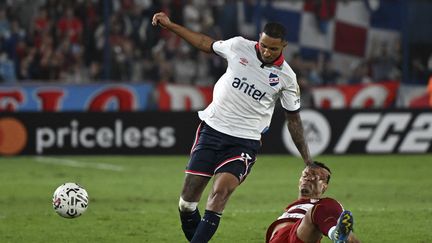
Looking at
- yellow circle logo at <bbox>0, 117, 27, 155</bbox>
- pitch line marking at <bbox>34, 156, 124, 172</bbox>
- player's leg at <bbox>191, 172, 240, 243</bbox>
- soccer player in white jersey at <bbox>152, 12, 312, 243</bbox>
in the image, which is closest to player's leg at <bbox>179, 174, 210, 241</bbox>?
soccer player in white jersey at <bbox>152, 12, 312, 243</bbox>

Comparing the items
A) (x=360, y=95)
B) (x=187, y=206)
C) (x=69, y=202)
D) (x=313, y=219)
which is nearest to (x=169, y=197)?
(x=69, y=202)

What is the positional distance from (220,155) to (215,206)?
0.59 metres

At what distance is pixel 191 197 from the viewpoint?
859cm

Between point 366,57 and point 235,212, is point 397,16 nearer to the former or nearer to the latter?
point 366,57

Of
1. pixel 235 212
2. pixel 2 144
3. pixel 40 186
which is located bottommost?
pixel 2 144

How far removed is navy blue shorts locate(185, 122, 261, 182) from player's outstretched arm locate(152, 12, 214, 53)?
2.44 feet

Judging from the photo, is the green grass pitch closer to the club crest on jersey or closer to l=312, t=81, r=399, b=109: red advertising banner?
the club crest on jersey

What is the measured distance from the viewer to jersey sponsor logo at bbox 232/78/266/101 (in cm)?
855

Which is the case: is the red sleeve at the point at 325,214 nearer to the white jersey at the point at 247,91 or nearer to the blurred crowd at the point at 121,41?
the white jersey at the point at 247,91

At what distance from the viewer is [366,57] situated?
23781 millimetres

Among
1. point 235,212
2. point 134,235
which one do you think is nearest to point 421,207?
point 235,212

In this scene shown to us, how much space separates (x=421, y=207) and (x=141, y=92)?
10.5 m

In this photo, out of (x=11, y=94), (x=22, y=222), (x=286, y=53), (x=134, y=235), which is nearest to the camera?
(x=134, y=235)

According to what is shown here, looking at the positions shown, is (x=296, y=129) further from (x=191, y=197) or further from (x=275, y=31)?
(x=191, y=197)
